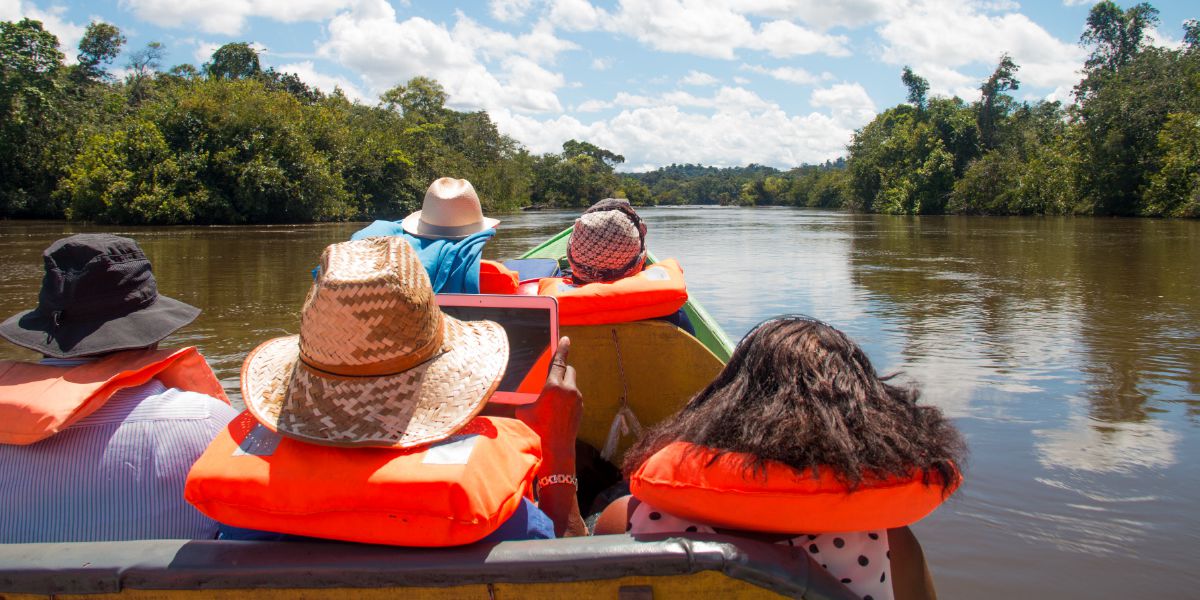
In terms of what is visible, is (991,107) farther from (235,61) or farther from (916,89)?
(235,61)

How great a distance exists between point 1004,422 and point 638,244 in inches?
121

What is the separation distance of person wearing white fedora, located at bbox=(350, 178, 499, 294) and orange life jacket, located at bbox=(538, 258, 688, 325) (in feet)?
1.08

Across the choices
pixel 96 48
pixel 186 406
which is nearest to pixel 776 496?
pixel 186 406

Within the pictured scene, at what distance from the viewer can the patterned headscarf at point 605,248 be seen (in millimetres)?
3127

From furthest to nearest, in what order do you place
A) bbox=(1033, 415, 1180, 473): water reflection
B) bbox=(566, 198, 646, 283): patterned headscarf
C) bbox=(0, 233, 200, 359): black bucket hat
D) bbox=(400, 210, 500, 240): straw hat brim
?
bbox=(1033, 415, 1180, 473): water reflection → bbox=(400, 210, 500, 240): straw hat brim → bbox=(566, 198, 646, 283): patterned headscarf → bbox=(0, 233, 200, 359): black bucket hat

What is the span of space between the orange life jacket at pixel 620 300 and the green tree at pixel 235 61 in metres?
62.6

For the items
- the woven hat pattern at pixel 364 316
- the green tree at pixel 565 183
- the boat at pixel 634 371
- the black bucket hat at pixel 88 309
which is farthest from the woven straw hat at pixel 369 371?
the green tree at pixel 565 183

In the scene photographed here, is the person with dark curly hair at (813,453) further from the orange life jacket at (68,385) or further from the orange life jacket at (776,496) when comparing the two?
the orange life jacket at (68,385)

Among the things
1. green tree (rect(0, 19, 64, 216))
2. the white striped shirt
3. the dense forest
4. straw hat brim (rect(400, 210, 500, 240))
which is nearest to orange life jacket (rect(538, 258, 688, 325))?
straw hat brim (rect(400, 210, 500, 240))

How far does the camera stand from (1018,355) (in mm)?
6910

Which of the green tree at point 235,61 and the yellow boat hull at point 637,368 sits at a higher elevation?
the green tree at point 235,61

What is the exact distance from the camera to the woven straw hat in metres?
1.52

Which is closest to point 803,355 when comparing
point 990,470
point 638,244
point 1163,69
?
point 638,244

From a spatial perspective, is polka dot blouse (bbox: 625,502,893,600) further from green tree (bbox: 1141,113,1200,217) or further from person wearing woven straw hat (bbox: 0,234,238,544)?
green tree (bbox: 1141,113,1200,217)
